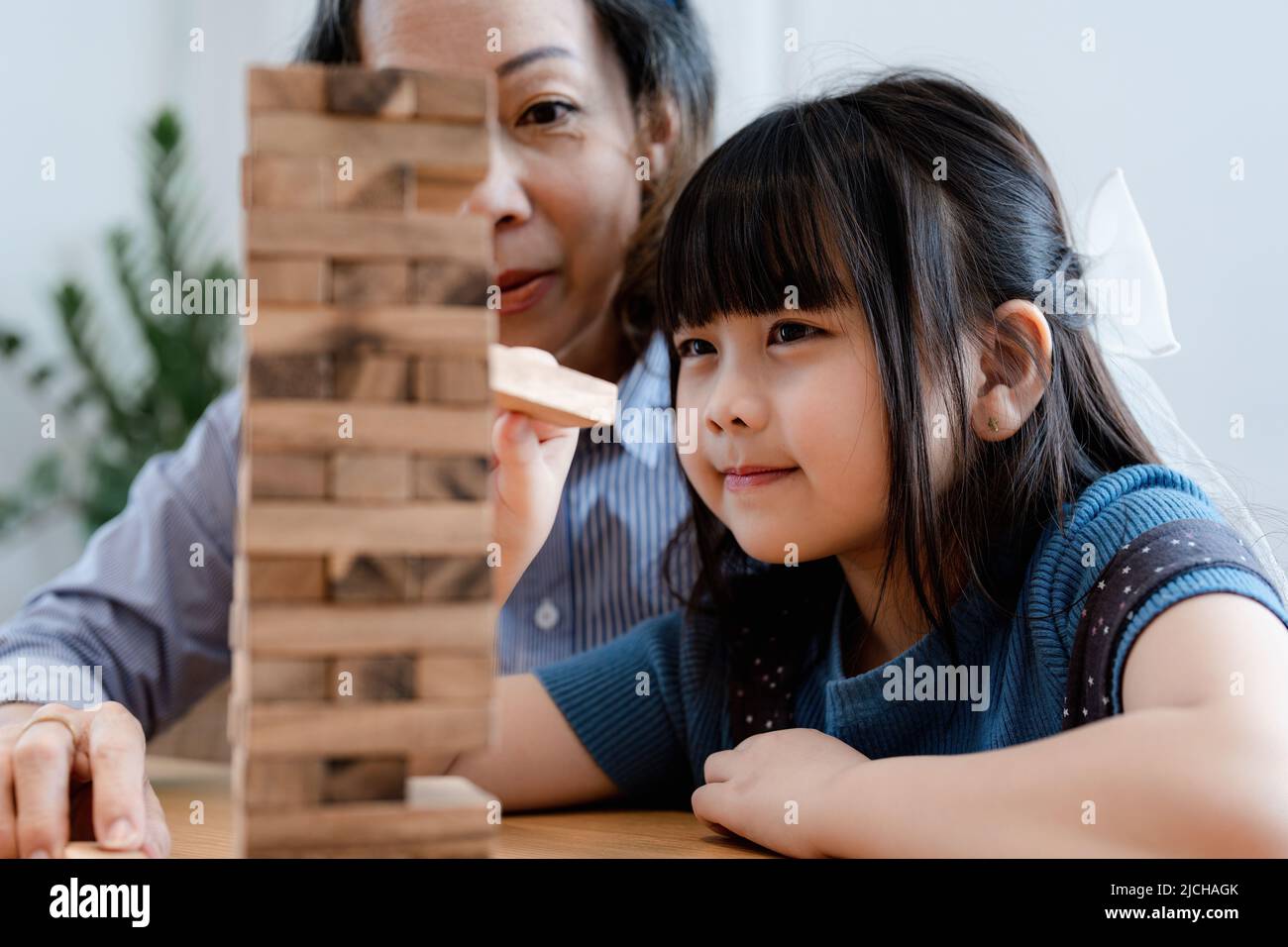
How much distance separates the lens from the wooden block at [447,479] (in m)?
0.55

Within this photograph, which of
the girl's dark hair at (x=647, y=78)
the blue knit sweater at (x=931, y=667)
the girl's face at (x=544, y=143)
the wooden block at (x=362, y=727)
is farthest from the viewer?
the girl's dark hair at (x=647, y=78)

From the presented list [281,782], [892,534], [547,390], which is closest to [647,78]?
[892,534]

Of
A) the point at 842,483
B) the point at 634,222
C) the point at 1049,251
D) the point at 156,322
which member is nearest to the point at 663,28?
the point at 634,222

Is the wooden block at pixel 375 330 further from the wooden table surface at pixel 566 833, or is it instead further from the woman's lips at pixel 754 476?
the woman's lips at pixel 754 476

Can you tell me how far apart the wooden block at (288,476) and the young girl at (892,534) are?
0.29 m

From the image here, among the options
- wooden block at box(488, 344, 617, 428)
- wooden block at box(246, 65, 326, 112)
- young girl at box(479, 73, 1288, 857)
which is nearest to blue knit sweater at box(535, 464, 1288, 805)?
young girl at box(479, 73, 1288, 857)

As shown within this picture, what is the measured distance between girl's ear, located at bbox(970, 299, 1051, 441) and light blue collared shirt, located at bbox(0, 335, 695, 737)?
0.44 meters

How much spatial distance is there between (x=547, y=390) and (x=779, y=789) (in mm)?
336

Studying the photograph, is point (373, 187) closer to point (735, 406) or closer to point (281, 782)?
point (281, 782)

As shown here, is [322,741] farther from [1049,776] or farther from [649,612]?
[649,612]

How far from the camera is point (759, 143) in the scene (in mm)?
1040

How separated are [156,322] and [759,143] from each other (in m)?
2.08

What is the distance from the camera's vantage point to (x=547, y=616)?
1.43 metres

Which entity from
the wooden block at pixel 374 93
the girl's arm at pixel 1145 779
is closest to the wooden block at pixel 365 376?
the wooden block at pixel 374 93
